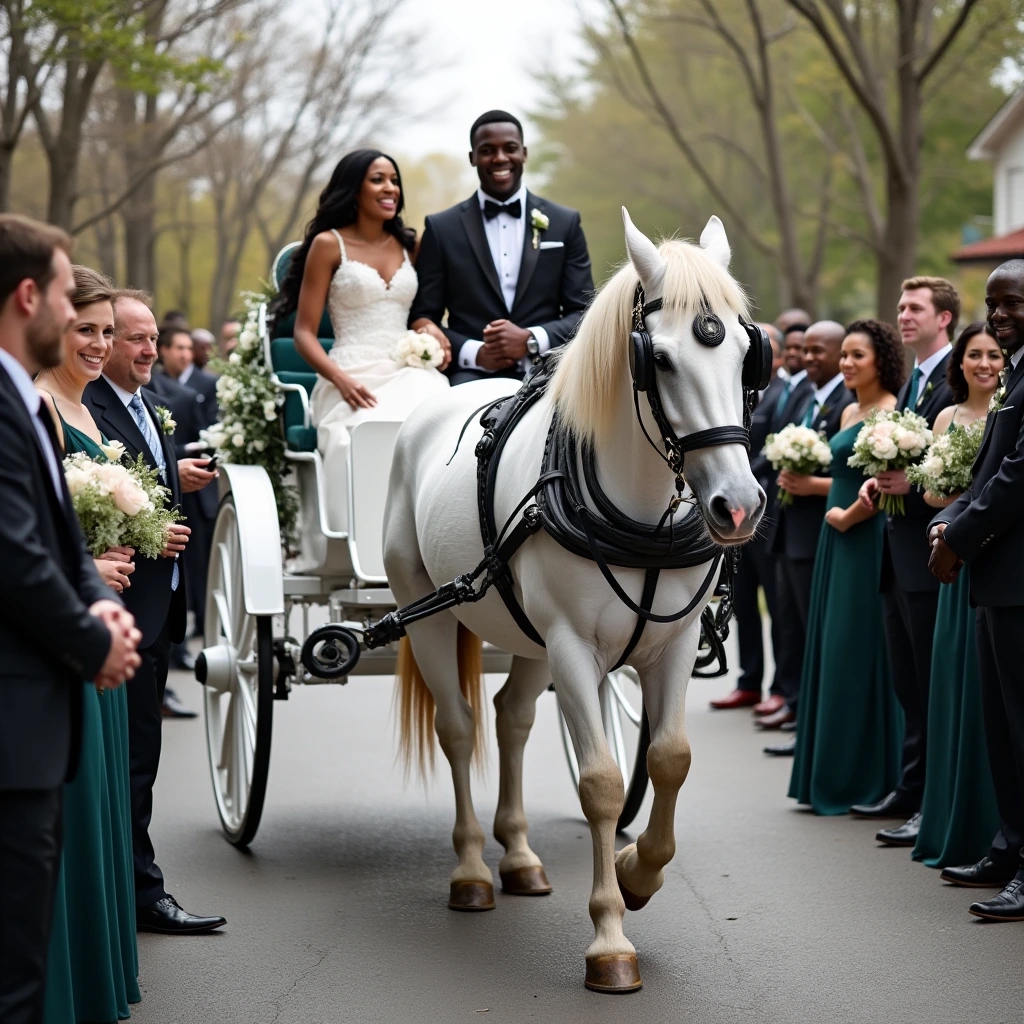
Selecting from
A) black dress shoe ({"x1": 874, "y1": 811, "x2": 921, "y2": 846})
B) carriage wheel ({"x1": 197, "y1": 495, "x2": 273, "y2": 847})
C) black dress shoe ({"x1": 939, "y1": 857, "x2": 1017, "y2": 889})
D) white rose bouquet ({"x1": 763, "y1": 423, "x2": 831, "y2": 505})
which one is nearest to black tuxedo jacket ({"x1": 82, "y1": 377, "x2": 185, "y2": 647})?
carriage wheel ({"x1": 197, "y1": 495, "x2": 273, "y2": 847})

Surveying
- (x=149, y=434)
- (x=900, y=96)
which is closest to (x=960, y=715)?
(x=149, y=434)

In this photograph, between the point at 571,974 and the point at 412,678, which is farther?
the point at 412,678

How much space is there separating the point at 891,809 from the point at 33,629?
527 cm

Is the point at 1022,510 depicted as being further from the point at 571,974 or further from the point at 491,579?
the point at 571,974

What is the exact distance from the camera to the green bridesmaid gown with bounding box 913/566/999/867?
627 centimetres

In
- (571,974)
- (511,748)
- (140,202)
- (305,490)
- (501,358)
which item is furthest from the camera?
(140,202)

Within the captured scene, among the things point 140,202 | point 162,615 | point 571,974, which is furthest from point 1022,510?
point 140,202

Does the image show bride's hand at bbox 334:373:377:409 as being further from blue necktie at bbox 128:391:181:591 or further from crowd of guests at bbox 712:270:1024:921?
crowd of guests at bbox 712:270:1024:921

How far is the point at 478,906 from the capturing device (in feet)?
19.2

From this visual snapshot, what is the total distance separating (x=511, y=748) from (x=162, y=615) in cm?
176

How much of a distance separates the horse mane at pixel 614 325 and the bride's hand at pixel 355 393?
2.12m

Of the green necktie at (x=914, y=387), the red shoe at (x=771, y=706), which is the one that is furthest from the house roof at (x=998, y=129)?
the green necktie at (x=914, y=387)

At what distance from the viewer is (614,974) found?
481 centimetres

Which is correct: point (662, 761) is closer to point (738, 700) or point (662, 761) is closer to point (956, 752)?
point (956, 752)
